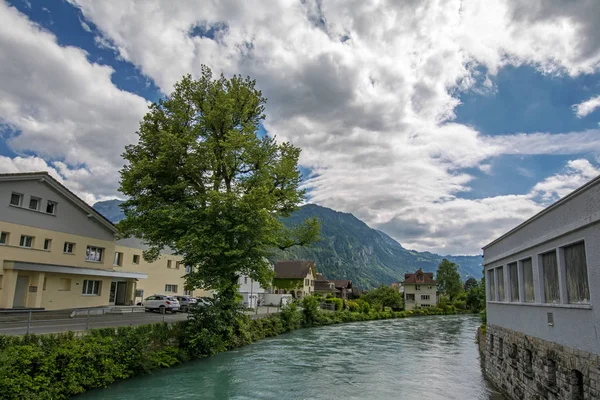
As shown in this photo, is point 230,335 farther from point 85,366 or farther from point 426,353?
point 426,353

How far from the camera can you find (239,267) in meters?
24.6

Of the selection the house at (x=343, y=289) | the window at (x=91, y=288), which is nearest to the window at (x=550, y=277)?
the window at (x=91, y=288)

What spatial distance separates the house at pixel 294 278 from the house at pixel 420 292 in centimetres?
2497

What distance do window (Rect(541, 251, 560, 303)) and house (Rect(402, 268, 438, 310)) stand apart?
8547 centimetres

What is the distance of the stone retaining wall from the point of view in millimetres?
8961

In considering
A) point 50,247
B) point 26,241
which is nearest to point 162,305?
point 50,247

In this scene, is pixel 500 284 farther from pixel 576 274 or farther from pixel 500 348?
pixel 576 274

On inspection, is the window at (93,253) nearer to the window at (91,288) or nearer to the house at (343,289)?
the window at (91,288)

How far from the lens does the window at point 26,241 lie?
89.9 ft

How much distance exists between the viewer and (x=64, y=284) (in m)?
30.0

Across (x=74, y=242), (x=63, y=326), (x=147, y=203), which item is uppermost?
(x=147, y=203)

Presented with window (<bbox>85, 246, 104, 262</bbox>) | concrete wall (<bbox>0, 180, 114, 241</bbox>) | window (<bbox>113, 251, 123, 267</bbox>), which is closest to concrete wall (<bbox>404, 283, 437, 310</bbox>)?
window (<bbox>113, 251, 123, 267</bbox>)

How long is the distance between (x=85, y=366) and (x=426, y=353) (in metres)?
23.4

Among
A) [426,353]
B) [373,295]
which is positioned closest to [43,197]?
[426,353]
